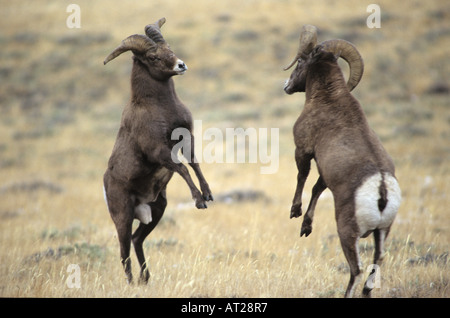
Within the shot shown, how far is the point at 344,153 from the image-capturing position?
520 cm

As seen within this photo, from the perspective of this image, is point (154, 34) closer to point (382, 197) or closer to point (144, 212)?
point (144, 212)

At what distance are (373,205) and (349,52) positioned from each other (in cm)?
206

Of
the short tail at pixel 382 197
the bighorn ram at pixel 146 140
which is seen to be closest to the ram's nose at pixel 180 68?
the bighorn ram at pixel 146 140

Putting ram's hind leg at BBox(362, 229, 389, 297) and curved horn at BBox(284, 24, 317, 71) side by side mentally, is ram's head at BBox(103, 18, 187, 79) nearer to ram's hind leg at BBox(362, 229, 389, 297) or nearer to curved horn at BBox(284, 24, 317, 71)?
curved horn at BBox(284, 24, 317, 71)

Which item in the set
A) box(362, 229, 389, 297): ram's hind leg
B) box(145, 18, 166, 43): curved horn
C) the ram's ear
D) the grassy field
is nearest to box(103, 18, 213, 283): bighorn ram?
box(145, 18, 166, 43): curved horn

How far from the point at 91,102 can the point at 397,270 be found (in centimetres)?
2703

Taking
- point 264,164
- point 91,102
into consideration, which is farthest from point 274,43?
point 264,164

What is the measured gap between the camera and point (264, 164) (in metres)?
19.3

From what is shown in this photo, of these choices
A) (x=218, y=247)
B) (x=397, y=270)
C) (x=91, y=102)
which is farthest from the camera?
(x=91, y=102)

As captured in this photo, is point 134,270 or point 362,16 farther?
point 362,16

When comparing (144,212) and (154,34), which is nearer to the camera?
(154,34)

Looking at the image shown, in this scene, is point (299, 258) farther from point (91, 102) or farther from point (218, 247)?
point (91, 102)

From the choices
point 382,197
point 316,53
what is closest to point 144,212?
point 316,53
